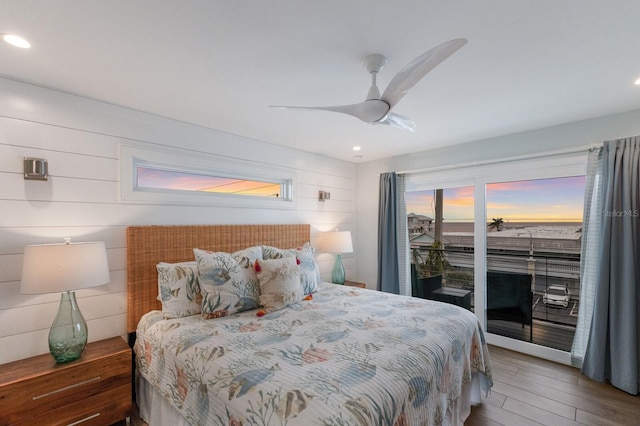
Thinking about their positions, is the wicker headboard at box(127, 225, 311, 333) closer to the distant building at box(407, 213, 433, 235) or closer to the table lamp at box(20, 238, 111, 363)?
the table lamp at box(20, 238, 111, 363)

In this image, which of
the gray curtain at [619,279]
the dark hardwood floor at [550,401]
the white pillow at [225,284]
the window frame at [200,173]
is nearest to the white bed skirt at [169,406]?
the dark hardwood floor at [550,401]

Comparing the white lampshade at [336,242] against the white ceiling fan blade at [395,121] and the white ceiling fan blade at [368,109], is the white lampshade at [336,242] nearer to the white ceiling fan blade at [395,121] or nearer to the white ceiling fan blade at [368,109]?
the white ceiling fan blade at [395,121]

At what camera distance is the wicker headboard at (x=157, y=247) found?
98.7 inches

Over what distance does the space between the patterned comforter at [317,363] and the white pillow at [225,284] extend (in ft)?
0.29

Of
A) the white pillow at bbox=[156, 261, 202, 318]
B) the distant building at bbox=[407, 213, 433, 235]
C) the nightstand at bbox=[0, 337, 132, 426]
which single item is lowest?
the nightstand at bbox=[0, 337, 132, 426]

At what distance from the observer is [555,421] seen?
222cm

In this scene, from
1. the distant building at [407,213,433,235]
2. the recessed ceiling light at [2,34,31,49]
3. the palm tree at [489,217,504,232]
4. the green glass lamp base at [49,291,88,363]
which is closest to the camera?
the recessed ceiling light at [2,34,31,49]

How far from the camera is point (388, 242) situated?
4.36 m

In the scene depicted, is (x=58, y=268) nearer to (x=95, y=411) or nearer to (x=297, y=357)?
(x=95, y=411)

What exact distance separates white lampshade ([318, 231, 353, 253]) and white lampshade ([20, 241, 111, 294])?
2589 mm

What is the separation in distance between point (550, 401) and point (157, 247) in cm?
356

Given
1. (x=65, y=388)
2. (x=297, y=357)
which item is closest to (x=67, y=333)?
(x=65, y=388)

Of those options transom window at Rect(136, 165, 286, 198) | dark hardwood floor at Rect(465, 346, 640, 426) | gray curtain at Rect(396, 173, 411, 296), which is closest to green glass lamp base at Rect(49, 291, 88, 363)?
transom window at Rect(136, 165, 286, 198)

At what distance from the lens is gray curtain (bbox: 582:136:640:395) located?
257cm
